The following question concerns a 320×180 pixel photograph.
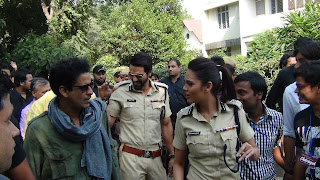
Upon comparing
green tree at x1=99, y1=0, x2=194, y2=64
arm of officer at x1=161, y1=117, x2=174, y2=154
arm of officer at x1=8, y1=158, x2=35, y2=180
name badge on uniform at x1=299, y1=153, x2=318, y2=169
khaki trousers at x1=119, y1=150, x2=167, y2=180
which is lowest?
khaki trousers at x1=119, y1=150, x2=167, y2=180

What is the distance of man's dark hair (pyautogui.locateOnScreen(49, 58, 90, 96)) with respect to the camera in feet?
10.2

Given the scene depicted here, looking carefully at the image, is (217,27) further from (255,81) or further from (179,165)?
(179,165)

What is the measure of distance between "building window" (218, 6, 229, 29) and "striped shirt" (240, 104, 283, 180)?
2502cm

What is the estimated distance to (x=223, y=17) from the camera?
28281 millimetres

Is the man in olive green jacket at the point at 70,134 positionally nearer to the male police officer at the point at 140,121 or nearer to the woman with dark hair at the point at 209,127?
the woman with dark hair at the point at 209,127

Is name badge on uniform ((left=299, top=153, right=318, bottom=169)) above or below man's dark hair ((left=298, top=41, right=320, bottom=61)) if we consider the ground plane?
below

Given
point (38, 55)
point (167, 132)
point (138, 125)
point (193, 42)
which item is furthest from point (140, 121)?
point (193, 42)

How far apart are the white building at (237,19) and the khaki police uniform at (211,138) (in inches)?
794

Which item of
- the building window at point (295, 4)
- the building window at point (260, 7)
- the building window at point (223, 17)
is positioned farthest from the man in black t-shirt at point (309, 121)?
the building window at point (223, 17)

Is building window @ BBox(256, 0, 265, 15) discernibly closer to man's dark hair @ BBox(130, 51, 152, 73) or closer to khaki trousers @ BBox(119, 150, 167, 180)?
man's dark hair @ BBox(130, 51, 152, 73)

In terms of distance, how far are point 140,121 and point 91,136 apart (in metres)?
1.57

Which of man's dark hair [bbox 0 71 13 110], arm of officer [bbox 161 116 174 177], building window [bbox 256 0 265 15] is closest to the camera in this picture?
man's dark hair [bbox 0 71 13 110]

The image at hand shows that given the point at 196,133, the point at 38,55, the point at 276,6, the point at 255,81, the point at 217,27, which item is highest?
the point at 276,6

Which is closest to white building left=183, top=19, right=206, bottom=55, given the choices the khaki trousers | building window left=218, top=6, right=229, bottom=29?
building window left=218, top=6, right=229, bottom=29
